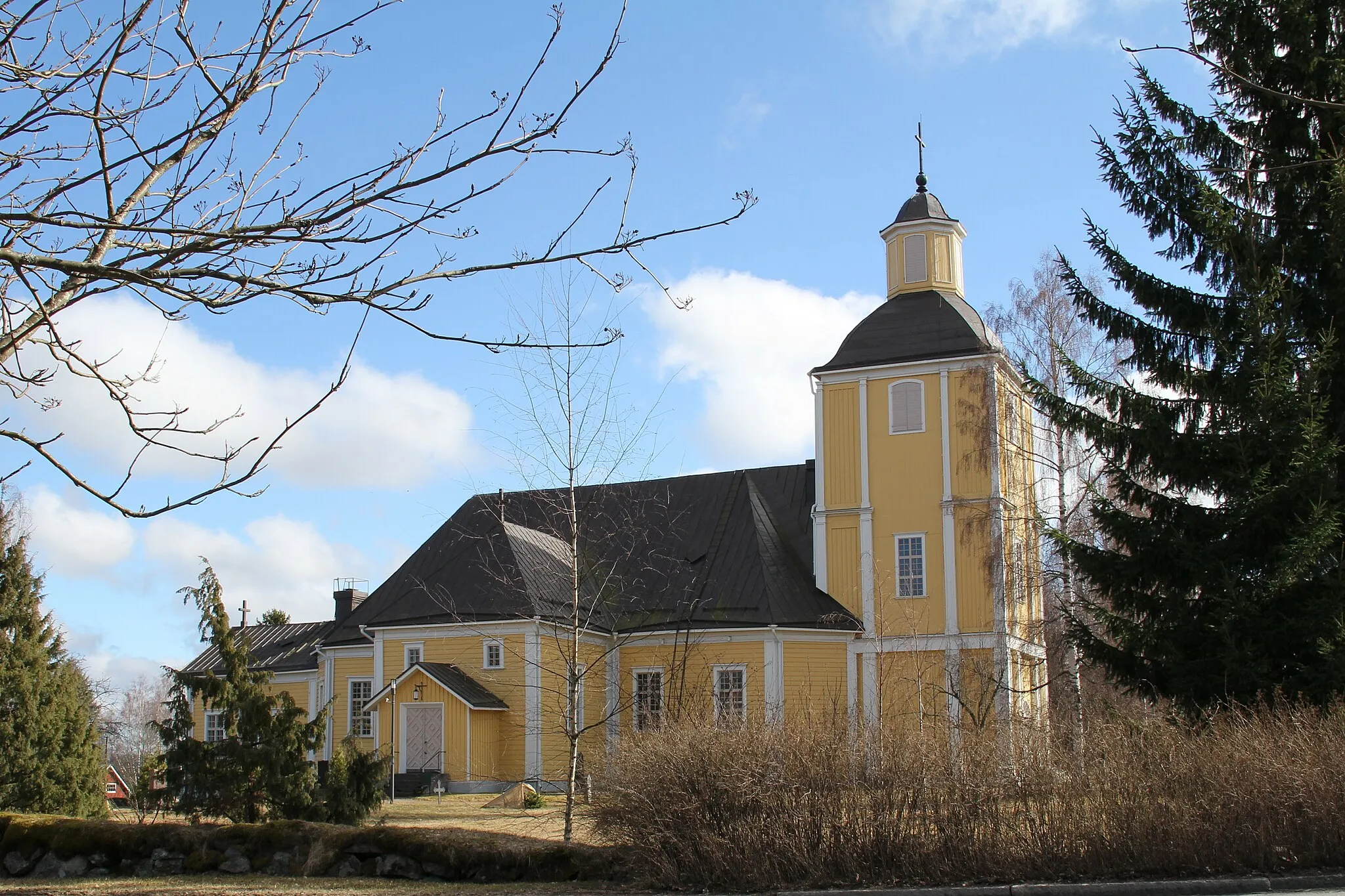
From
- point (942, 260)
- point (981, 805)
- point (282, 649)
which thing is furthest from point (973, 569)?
point (282, 649)

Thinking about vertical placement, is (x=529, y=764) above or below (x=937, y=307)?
below

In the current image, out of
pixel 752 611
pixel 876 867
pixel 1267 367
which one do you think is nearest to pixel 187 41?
pixel 876 867

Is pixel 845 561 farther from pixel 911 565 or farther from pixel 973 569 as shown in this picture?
pixel 973 569

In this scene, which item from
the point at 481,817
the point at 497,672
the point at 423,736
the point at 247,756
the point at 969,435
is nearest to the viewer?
the point at 247,756

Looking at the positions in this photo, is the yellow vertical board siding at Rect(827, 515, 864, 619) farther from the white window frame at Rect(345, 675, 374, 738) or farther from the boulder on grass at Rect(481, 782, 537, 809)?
the white window frame at Rect(345, 675, 374, 738)

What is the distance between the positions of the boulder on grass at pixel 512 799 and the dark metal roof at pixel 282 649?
41.0ft

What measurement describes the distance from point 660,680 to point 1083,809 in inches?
735

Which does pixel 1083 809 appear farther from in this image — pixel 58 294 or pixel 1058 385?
pixel 1058 385

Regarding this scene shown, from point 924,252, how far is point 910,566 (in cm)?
800

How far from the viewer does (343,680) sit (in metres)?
32.6

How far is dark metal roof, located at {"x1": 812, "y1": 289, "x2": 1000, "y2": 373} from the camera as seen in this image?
93.8ft

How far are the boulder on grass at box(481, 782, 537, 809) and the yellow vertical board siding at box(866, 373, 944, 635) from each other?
893 cm

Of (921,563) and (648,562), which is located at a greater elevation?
(648,562)

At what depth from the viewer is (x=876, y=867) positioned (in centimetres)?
1098
